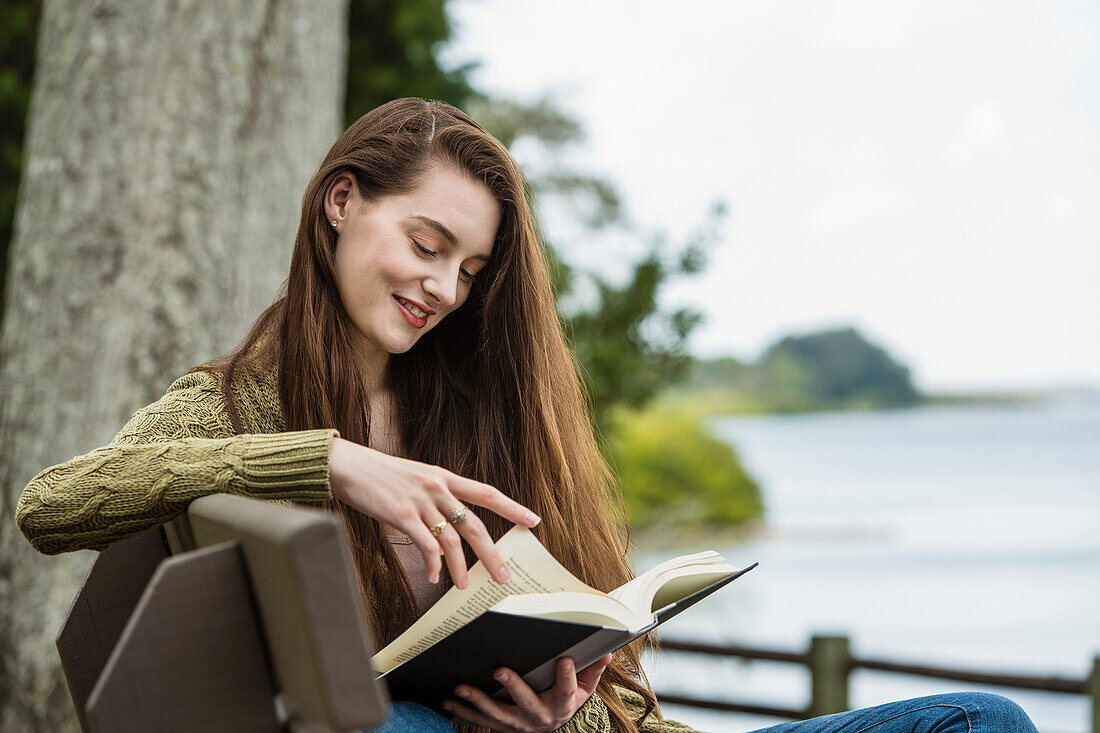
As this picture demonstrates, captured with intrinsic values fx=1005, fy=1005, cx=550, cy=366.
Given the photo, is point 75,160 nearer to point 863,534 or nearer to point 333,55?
point 333,55

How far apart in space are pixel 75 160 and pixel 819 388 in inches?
1373

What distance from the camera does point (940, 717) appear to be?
1.41 metres

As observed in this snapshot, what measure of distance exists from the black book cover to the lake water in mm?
686

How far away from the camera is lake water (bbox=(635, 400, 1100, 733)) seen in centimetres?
793

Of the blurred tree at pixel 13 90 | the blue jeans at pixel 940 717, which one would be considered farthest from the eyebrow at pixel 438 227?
the blurred tree at pixel 13 90

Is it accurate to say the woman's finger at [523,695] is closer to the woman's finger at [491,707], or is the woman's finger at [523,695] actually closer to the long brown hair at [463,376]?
the woman's finger at [491,707]

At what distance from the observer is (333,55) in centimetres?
366

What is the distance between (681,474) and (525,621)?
1866cm

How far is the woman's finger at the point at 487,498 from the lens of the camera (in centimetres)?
111

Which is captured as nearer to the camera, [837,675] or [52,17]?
[52,17]

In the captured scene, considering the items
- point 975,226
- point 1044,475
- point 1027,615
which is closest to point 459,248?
point 1027,615

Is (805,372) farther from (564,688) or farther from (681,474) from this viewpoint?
(564,688)

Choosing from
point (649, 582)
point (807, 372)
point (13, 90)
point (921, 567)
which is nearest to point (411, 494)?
point (649, 582)

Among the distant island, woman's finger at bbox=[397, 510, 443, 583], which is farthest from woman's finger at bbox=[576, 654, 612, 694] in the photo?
the distant island
